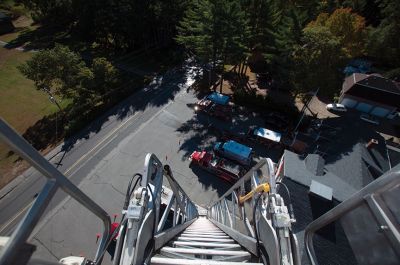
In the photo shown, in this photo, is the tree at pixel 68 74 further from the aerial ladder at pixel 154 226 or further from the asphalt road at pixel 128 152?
the aerial ladder at pixel 154 226

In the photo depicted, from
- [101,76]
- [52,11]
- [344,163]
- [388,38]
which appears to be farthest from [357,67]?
[52,11]

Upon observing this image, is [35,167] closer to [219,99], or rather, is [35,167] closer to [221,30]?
[221,30]

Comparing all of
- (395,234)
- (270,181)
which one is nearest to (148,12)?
(270,181)

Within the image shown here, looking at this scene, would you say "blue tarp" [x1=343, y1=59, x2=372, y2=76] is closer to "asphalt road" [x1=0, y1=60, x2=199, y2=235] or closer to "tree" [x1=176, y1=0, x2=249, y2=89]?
"tree" [x1=176, y1=0, x2=249, y2=89]

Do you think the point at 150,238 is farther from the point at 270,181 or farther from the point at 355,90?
the point at 355,90

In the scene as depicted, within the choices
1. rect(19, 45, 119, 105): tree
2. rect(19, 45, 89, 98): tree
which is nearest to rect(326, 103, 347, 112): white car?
rect(19, 45, 119, 105): tree

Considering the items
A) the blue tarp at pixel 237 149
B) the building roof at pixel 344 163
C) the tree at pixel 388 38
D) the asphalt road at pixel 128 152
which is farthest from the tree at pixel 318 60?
the tree at pixel 388 38
